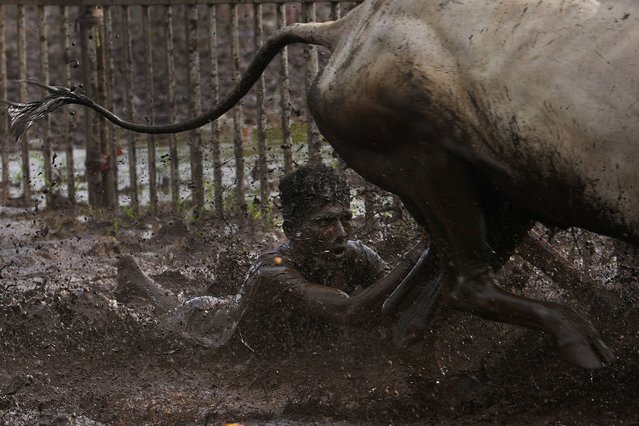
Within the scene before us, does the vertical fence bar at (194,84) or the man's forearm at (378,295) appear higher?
the vertical fence bar at (194,84)

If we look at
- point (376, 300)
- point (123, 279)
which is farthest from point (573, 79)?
point (123, 279)

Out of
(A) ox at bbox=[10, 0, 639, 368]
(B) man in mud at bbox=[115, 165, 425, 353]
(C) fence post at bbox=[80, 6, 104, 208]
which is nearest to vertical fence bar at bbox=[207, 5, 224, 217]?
(C) fence post at bbox=[80, 6, 104, 208]

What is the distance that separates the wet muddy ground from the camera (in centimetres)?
520

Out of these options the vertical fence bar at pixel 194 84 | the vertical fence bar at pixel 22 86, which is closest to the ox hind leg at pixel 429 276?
the vertical fence bar at pixel 194 84

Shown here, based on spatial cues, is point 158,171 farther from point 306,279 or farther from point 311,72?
point 306,279

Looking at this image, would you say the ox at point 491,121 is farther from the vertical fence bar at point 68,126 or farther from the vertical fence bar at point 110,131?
the vertical fence bar at point 68,126

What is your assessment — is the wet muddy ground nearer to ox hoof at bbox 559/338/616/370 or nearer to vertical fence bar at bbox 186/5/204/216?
ox hoof at bbox 559/338/616/370

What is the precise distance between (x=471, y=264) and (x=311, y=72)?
3.76 metres

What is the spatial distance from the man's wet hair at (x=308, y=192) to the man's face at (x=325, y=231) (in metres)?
0.03

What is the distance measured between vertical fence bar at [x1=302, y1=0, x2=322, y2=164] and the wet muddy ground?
1.34 metres

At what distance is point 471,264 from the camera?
496 cm

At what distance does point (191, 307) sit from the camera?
259 inches

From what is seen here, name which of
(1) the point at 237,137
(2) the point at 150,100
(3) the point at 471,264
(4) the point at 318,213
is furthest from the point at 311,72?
(3) the point at 471,264

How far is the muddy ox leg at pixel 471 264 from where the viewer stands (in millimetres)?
4719
